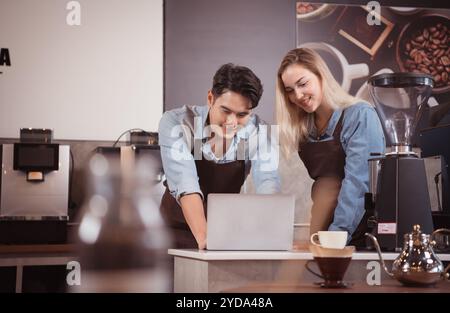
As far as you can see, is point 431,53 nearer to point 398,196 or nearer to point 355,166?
point 355,166

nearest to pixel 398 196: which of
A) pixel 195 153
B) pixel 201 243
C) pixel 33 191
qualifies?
pixel 201 243

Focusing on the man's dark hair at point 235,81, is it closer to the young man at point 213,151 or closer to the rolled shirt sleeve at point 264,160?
the young man at point 213,151

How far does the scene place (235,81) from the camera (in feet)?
10.4

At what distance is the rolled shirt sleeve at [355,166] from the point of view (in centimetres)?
310

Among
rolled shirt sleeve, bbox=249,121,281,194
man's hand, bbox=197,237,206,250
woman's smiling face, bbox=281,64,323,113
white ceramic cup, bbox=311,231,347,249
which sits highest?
woman's smiling face, bbox=281,64,323,113

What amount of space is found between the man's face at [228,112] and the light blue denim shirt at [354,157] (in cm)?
39

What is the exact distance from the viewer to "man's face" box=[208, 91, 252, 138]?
312 cm

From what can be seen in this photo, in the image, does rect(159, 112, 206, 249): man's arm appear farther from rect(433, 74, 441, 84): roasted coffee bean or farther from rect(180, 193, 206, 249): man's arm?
rect(433, 74, 441, 84): roasted coffee bean

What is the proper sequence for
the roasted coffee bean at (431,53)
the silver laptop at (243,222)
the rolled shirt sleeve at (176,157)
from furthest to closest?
the roasted coffee bean at (431,53) < the rolled shirt sleeve at (176,157) < the silver laptop at (243,222)

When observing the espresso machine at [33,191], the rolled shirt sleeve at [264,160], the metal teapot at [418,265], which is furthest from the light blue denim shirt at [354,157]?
the metal teapot at [418,265]

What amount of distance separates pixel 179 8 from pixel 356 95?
94cm

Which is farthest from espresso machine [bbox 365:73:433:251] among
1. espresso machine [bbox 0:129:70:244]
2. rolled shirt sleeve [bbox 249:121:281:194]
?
espresso machine [bbox 0:129:70:244]

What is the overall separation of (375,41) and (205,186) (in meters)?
1.10

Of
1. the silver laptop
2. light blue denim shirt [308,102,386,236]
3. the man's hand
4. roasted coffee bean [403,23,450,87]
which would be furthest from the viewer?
roasted coffee bean [403,23,450,87]
